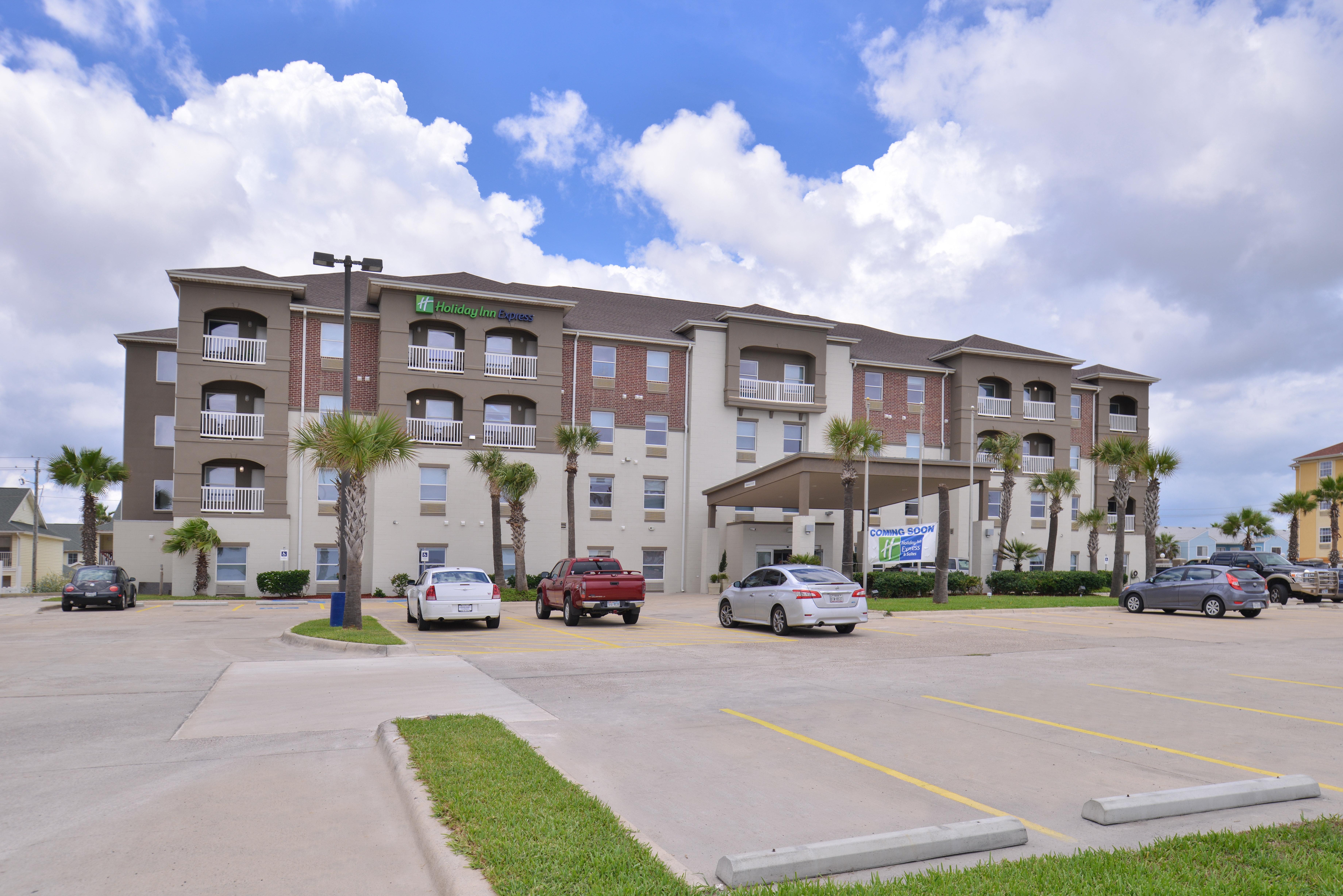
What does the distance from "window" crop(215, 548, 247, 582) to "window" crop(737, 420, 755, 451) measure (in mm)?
22038

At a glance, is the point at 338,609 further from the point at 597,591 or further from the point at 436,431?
the point at 436,431

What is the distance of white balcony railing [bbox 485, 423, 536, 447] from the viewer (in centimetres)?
3959

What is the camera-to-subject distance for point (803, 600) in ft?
64.8

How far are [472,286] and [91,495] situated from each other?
1876cm

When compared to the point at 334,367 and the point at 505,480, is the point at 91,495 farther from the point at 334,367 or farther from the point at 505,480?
the point at 505,480

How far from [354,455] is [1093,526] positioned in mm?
39548

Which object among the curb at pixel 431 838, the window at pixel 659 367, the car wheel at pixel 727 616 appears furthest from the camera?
the window at pixel 659 367

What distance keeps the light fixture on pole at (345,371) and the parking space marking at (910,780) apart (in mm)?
14245

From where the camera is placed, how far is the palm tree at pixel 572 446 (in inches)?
1435

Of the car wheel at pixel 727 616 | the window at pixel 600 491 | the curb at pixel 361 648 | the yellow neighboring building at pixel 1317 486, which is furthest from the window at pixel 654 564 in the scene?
the yellow neighboring building at pixel 1317 486

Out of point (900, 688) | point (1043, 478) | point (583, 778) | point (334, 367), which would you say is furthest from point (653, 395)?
point (583, 778)

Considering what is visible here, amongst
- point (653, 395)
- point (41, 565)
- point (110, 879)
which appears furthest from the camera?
point (41, 565)

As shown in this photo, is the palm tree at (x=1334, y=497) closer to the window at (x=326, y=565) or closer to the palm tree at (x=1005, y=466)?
the palm tree at (x=1005, y=466)

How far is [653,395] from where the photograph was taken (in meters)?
42.3
